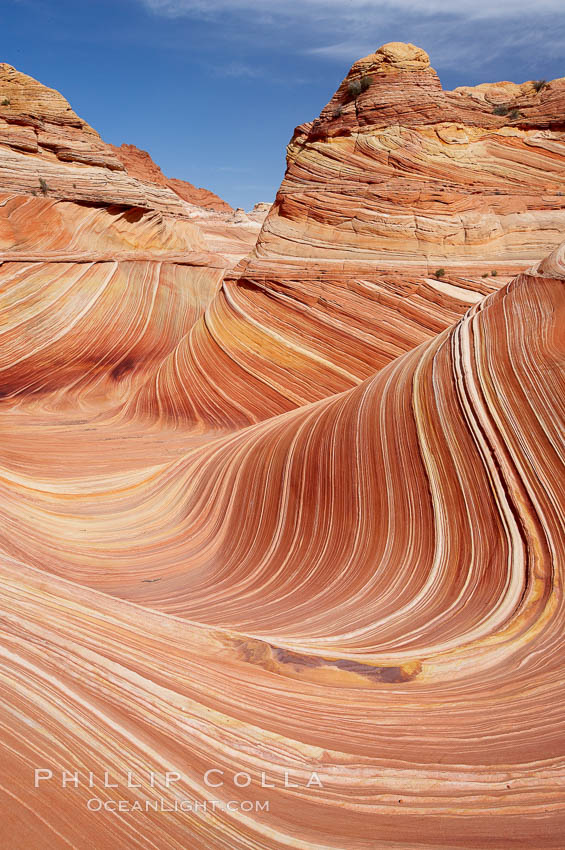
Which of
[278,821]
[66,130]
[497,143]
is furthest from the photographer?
[66,130]

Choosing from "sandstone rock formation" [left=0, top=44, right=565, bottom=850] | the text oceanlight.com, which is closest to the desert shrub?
"sandstone rock formation" [left=0, top=44, right=565, bottom=850]

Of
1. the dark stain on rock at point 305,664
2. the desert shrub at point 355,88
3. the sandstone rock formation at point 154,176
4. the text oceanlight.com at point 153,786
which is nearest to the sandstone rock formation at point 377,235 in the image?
the desert shrub at point 355,88

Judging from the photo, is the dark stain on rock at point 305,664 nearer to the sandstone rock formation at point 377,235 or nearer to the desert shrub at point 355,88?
the sandstone rock formation at point 377,235

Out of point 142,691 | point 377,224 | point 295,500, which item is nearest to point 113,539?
point 295,500

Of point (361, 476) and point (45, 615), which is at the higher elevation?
point (361, 476)

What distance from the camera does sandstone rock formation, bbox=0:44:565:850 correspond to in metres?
1.69

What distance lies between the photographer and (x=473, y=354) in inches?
175

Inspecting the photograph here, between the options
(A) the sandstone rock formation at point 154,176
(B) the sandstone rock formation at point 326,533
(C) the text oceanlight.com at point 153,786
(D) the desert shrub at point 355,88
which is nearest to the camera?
(C) the text oceanlight.com at point 153,786

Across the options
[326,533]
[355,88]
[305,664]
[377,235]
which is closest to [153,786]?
[305,664]

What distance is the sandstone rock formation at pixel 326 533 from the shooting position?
1.69m

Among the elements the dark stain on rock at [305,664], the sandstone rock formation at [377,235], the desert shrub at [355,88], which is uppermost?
the desert shrub at [355,88]

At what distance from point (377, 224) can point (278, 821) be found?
401 inches

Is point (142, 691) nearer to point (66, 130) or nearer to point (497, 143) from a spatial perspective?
point (497, 143)

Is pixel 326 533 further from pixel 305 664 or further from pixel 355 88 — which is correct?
pixel 355 88
